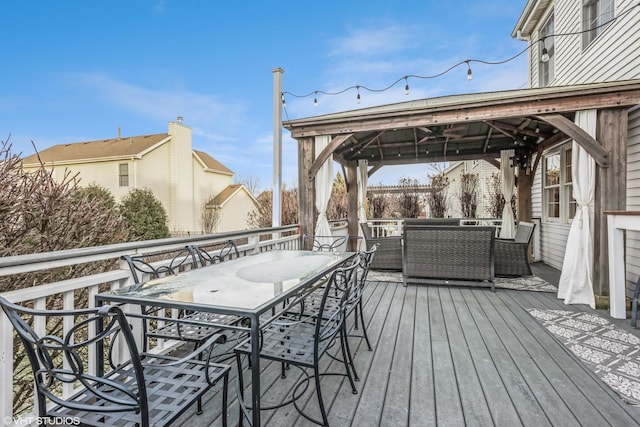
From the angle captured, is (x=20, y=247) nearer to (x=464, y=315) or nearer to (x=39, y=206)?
(x=39, y=206)

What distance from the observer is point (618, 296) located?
10.9 feet

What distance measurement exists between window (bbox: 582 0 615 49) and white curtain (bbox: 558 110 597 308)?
2.57 m

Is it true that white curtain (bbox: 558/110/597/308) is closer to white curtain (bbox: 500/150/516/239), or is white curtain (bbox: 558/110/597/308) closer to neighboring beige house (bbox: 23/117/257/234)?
white curtain (bbox: 500/150/516/239)

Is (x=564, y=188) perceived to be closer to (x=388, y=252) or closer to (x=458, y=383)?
(x=388, y=252)

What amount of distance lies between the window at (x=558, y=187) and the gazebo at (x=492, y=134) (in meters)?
0.33

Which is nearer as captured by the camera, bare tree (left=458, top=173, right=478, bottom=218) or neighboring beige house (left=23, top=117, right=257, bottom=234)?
bare tree (left=458, top=173, right=478, bottom=218)

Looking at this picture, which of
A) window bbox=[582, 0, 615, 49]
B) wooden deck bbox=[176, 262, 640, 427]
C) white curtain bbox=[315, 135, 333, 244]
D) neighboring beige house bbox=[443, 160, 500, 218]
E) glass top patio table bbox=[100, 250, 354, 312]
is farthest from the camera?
neighboring beige house bbox=[443, 160, 500, 218]

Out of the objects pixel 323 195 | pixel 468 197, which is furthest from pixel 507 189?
pixel 323 195

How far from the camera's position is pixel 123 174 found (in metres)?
13.3

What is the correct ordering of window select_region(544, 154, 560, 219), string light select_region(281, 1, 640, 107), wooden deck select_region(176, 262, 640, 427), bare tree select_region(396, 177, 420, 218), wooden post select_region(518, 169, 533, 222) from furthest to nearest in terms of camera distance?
bare tree select_region(396, 177, 420, 218) → wooden post select_region(518, 169, 533, 222) → window select_region(544, 154, 560, 219) → string light select_region(281, 1, 640, 107) → wooden deck select_region(176, 262, 640, 427)

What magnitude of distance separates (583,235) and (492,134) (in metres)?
3.32

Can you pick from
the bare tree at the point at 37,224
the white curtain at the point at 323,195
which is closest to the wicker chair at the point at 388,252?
the white curtain at the point at 323,195

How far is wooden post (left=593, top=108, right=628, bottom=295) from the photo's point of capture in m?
3.66

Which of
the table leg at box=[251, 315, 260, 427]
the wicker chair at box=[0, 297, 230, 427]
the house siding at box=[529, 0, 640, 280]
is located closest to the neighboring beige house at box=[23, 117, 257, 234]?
the house siding at box=[529, 0, 640, 280]
